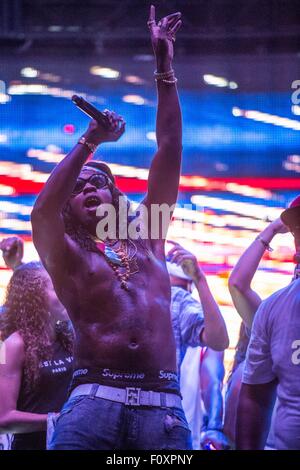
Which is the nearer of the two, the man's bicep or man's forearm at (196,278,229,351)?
the man's bicep

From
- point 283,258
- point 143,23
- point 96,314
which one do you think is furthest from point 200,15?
point 96,314

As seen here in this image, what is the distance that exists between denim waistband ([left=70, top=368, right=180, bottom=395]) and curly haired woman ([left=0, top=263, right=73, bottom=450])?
15.8 inches

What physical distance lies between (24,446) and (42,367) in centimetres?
27

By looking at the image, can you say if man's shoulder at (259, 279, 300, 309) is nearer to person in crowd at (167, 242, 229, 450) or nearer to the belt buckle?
the belt buckle

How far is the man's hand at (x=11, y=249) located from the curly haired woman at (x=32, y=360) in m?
0.91

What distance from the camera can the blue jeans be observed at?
1.94 metres

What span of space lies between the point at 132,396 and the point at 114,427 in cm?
10

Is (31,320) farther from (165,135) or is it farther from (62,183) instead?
(165,135)

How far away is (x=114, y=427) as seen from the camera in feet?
6.44

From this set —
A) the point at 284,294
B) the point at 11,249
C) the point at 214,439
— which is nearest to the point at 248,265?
the point at 284,294

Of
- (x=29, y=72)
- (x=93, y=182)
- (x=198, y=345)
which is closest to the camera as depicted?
(x=93, y=182)

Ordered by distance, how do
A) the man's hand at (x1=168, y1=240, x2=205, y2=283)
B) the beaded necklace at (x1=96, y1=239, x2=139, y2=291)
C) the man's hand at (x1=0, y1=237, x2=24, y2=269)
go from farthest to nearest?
the man's hand at (x1=0, y1=237, x2=24, y2=269) < the man's hand at (x1=168, y1=240, x2=205, y2=283) < the beaded necklace at (x1=96, y1=239, x2=139, y2=291)

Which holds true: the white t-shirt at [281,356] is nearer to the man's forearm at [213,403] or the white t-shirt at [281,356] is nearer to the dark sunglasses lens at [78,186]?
the dark sunglasses lens at [78,186]

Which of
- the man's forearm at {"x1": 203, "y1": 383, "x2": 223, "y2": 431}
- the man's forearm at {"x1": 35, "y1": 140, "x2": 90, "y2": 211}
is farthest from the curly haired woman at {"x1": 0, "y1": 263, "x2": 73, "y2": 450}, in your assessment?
the man's forearm at {"x1": 203, "y1": 383, "x2": 223, "y2": 431}
